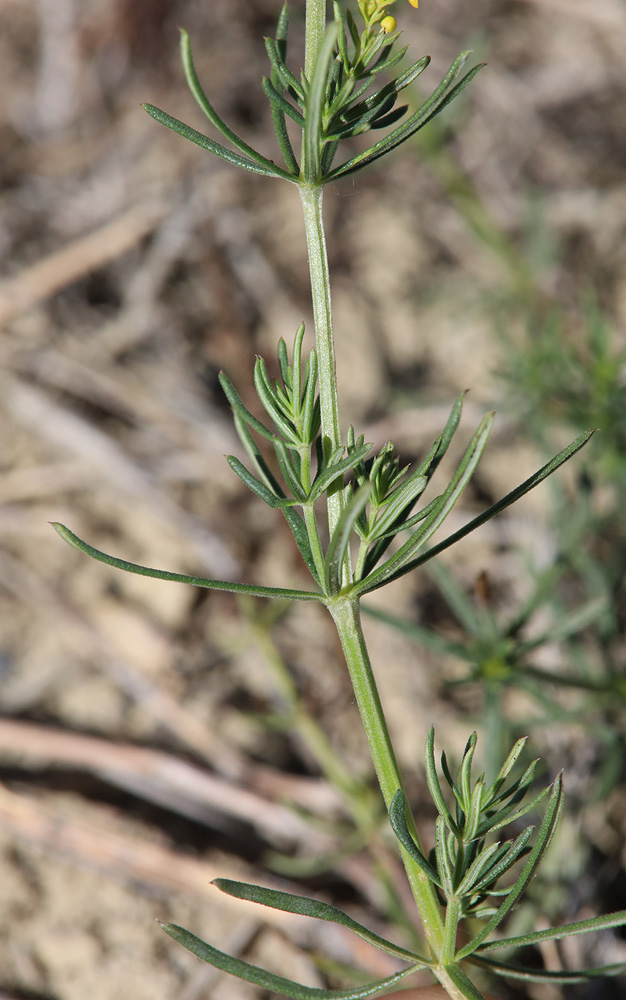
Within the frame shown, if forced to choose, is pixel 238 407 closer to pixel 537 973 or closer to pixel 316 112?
pixel 316 112

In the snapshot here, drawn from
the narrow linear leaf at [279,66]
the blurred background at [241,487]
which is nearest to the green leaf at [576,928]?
the blurred background at [241,487]

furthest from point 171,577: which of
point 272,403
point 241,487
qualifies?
point 241,487

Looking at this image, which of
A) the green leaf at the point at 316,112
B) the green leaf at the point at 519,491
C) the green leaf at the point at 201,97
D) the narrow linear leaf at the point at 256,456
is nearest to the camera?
the green leaf at the point at 316,112

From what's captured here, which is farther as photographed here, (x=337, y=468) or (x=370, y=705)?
(x=370, y=705)

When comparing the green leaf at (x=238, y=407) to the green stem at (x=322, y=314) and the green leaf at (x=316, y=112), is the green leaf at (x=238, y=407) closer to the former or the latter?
the green stem at (x=322, y=314)

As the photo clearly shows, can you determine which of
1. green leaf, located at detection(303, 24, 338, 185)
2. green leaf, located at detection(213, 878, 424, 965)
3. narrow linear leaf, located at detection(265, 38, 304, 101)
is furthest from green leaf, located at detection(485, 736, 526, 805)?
narrow linear leaf, located at detection(265, 38, 304, 101)
